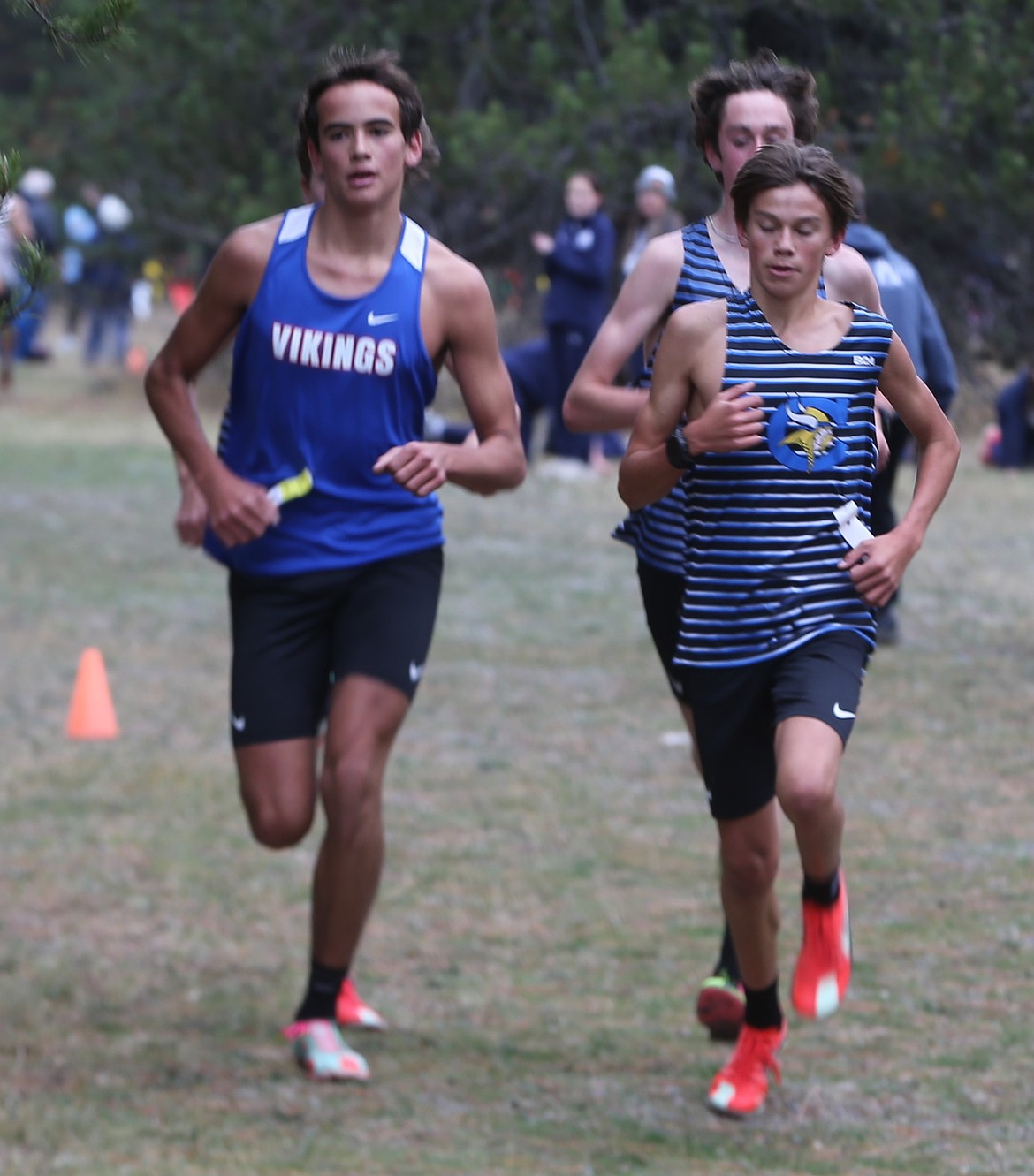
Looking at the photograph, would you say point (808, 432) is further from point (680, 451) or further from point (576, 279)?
point (576, 279)

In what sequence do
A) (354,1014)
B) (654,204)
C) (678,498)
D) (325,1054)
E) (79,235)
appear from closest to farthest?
(678,498)
(325,1054)
(354,1014)
(654,204)
(79,235)

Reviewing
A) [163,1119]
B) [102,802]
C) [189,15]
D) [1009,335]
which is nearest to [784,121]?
[163,1119]

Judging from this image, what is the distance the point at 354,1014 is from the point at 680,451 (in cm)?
189

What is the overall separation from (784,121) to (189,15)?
1886 centimetres

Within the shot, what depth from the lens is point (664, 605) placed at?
488cm

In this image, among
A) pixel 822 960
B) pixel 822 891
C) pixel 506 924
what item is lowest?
pixel 506 924

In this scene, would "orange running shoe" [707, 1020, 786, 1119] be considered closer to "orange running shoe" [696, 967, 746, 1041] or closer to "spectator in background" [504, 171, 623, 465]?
"orange running shoe" [696, 967, 746, 1041]

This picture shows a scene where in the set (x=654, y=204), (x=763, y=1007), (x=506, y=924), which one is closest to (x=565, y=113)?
(x=654, y=204)

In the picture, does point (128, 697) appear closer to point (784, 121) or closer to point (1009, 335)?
point (784, 121)

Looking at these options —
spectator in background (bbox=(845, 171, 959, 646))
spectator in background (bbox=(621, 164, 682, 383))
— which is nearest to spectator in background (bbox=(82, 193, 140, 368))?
spectator in background (bbox=(621, 164, 682, 383))

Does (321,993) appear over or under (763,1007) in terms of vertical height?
under

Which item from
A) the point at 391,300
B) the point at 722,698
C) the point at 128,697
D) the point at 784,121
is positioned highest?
the point at 784,121

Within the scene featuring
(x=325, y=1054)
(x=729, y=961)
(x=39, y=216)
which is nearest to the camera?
(x=325, y=1054)

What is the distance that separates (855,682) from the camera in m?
4.27
